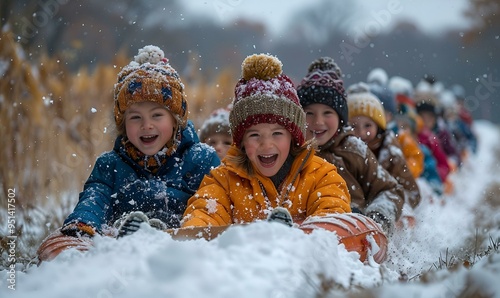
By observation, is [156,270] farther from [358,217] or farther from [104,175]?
[104,175]

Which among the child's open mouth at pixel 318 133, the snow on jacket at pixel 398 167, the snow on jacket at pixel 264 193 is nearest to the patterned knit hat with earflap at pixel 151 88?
the snow on jacket at pixel 264 193

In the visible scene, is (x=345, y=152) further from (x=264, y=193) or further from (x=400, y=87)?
(x=400, y=87)

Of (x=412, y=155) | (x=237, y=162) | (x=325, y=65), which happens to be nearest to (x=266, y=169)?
(x=237, y=162)

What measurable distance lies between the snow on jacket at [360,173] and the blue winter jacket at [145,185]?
3.72ft

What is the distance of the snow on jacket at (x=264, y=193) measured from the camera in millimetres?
4312

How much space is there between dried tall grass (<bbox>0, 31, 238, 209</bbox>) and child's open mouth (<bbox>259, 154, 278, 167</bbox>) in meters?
1.44

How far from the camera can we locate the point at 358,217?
12.9 ft

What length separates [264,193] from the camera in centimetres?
445

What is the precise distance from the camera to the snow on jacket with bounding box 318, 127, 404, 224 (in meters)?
5.66

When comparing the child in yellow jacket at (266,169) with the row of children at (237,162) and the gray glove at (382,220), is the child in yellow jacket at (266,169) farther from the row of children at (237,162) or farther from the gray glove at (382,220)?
the gray glove at (382,220)

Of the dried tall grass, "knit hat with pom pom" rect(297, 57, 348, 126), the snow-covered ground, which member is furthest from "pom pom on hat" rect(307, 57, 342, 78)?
the snow-covered ground

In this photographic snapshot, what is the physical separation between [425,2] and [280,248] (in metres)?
14.0

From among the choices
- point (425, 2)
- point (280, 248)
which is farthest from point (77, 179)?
point (425, 2)

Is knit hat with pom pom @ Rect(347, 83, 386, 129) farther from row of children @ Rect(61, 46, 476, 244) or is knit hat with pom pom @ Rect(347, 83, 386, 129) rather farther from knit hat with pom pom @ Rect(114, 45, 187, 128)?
knit hat with pom pom @ Rect(114, 45, 187, 128)
